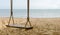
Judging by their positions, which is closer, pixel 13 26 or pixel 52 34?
pixel 52 34

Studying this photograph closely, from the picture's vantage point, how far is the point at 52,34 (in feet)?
14.0

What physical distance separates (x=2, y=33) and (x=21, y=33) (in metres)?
0.44

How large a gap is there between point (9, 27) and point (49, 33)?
1.23 m

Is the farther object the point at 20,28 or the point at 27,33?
the point at 20,28

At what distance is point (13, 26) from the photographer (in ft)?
15.8

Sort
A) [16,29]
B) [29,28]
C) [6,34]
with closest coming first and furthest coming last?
[6,34] → [29,28] → [16,29]

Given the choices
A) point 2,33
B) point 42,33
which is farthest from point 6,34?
point 42,33

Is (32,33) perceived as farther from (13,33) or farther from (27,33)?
(13,33)

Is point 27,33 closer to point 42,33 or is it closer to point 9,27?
point 42,33

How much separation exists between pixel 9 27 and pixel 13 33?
0.78 metres

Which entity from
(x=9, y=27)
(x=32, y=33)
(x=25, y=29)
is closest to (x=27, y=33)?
(x=32, y=33)

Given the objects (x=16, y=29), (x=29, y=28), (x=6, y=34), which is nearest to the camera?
(x=6, y=34)

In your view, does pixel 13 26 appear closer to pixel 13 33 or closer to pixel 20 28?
pixel 20 28

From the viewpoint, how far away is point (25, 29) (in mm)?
4836
